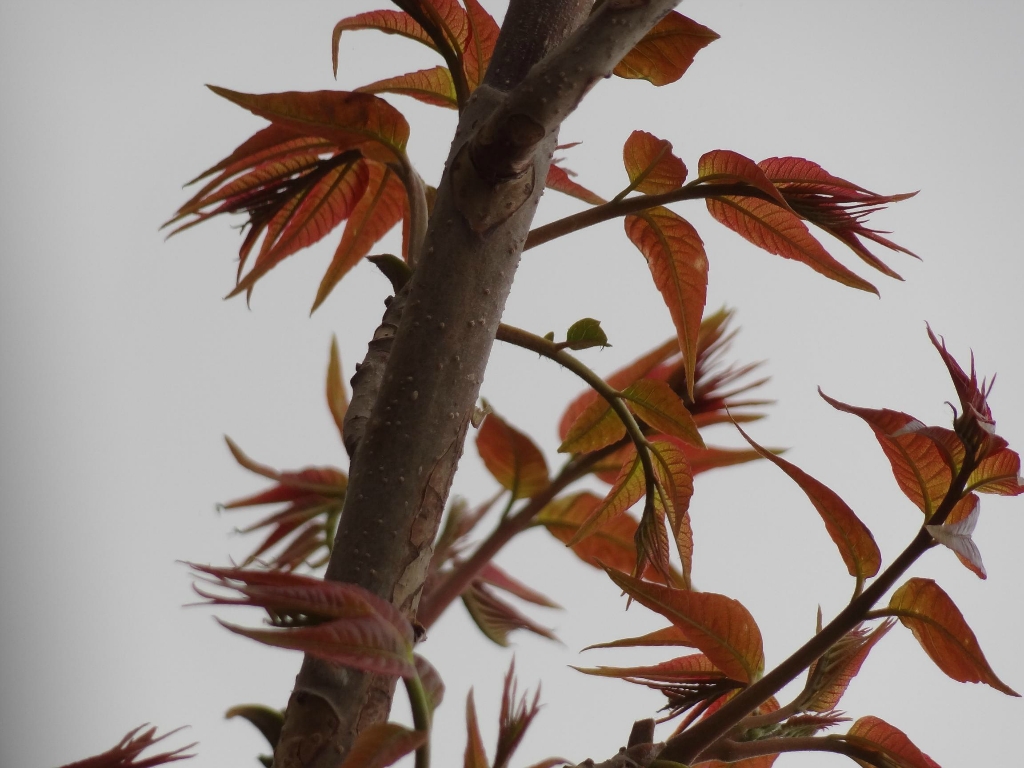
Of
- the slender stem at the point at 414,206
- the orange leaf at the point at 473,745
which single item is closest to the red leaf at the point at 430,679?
the orange leaf at the point at 473,745

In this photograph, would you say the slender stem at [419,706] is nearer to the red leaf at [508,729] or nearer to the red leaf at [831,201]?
the red leaf at [508,729]

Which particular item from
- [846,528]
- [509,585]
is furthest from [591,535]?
[846,528]

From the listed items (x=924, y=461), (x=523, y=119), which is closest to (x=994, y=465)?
(x=924, y=461)

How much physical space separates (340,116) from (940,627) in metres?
0.21

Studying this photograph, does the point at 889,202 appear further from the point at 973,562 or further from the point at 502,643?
the point at 502,643

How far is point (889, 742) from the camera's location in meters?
0.22

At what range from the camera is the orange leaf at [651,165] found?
260 mm

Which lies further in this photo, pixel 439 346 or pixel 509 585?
pixel 509 585

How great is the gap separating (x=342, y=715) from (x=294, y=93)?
163mm

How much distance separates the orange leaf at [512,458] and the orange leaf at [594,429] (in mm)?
50

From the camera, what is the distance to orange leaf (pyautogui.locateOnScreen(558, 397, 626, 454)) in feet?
0.96

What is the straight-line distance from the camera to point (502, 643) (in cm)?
36

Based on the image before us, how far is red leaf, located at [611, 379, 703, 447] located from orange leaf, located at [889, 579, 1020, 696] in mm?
72

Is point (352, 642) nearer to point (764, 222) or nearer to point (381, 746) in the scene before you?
point (381, 746)
